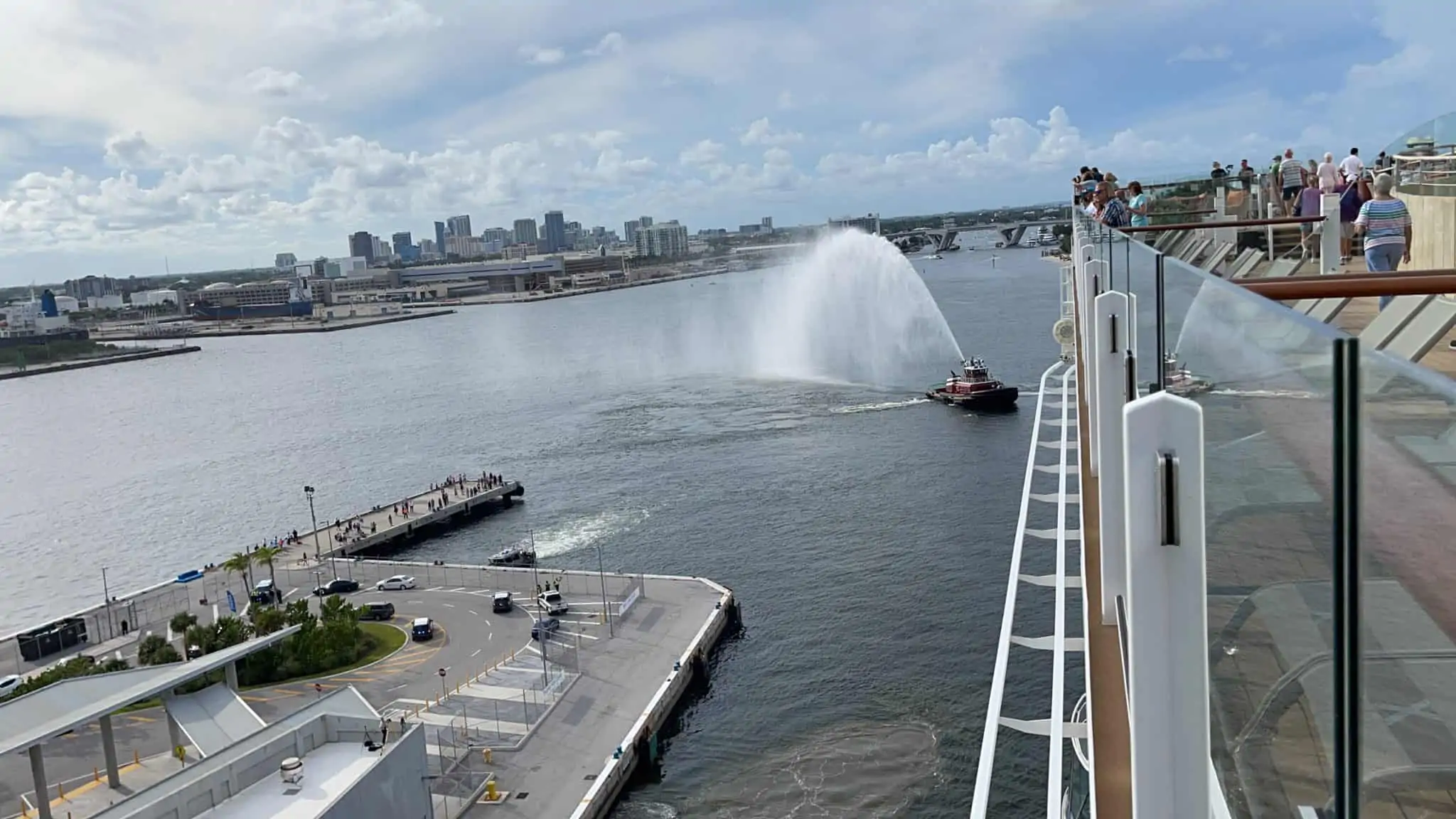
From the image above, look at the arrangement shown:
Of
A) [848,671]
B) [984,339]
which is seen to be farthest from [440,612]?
[984,339]

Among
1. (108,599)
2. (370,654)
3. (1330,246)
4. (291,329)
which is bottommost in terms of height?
(370,654)

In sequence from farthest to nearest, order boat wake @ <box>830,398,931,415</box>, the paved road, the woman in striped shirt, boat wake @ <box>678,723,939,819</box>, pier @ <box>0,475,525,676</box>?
1. boat wake @ <box>830,398,931,415</box>
2. pier @ <box>0,475,525,676</box>
3. the paved road
4. boat wake @ <box>678,723,939,819</box>
5. the woman in striped shirt

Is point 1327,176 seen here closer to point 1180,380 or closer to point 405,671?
point 1180,380

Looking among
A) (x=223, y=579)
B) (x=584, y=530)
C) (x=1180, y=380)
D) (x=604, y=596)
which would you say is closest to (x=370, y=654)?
(x=604, y=596)

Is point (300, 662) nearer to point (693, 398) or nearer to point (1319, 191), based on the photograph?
point (1319, 191)

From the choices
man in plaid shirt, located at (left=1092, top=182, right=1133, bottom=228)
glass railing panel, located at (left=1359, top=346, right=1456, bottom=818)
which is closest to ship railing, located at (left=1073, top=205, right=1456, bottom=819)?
glass railing panel, located at (left=1359, top=346, right=1456, bottom=818)

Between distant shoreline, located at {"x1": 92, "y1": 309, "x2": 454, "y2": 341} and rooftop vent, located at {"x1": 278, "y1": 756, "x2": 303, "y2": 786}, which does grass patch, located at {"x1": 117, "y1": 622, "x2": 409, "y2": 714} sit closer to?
rooftop vent, located at {"x1": 278, "y1": 756, "x2": 303, "y2": 786}
